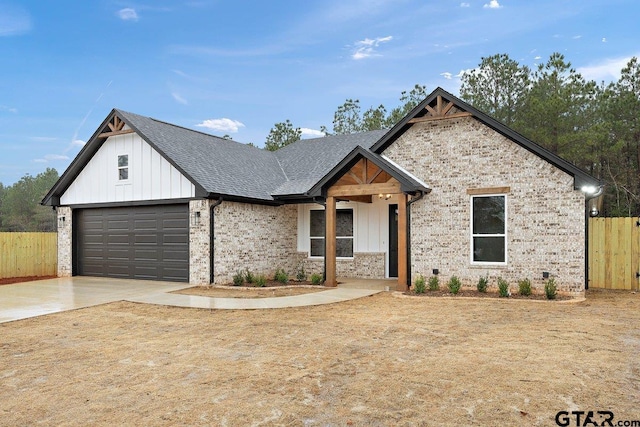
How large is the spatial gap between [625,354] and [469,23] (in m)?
14.5

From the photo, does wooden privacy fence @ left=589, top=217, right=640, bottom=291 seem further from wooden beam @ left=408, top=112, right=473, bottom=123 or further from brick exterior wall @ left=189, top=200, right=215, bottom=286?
brick exterior wall @ left=189, top=200, right=215, bottom=286

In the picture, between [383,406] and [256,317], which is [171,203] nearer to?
[256,317]

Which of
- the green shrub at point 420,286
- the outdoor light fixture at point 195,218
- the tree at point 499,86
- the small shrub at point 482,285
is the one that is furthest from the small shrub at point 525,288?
the tree at point 499,86

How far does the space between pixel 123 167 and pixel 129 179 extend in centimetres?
55

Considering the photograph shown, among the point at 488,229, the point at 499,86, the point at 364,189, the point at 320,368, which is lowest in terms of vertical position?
the point at 320,368

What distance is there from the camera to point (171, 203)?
1512 cm

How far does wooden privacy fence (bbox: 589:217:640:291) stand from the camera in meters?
13.2

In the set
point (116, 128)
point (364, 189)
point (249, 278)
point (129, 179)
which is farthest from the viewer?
point (129, 179)

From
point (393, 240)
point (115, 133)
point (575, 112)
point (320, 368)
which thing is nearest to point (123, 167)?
point (115, 133)

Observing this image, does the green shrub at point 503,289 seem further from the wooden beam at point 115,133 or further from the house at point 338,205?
the wooden beam at point 115,133

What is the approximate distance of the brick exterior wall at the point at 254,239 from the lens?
48.3ft

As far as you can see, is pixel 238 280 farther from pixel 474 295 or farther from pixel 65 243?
pixel 65 243

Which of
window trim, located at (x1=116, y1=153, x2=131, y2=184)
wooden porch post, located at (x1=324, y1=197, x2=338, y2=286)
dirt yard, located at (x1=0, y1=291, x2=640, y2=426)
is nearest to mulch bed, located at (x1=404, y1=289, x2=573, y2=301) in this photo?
dirt yard, located at (x1=0, y1=291, x2=640, y2=426)

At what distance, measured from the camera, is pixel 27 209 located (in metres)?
51.9
